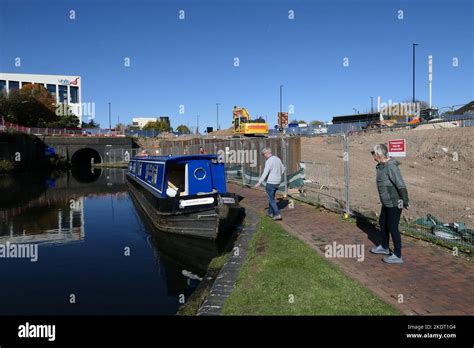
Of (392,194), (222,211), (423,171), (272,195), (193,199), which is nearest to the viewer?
(392,194)

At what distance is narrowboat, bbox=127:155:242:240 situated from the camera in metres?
10.8

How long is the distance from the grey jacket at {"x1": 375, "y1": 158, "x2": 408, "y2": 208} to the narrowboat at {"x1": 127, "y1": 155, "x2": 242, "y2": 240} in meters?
4.93

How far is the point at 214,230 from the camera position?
10.6 meters

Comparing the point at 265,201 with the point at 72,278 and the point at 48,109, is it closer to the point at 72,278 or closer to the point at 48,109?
the point at 72,278

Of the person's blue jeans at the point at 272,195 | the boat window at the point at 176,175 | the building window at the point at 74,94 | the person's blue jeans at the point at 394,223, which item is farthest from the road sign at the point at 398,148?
the building window at the point at 74,94

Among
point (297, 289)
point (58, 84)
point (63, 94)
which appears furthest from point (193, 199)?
point (63, 94)

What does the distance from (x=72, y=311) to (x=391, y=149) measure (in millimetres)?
6501

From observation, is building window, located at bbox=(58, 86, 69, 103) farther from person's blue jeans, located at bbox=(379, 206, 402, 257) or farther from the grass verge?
person's blue jeans, located at bbox=(379, 206, 402, 257)

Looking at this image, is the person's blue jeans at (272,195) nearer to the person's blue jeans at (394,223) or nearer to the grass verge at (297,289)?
the grass verge at (297,289)

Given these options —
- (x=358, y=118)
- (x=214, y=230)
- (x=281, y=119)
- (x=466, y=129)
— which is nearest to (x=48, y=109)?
(x=281, y=119)

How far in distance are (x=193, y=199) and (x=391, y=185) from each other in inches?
237

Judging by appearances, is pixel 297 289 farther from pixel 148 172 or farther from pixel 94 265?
pixel 148 172

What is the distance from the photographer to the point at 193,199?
35.9 ft

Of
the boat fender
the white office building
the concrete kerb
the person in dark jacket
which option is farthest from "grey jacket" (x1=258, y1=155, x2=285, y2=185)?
the white office building
